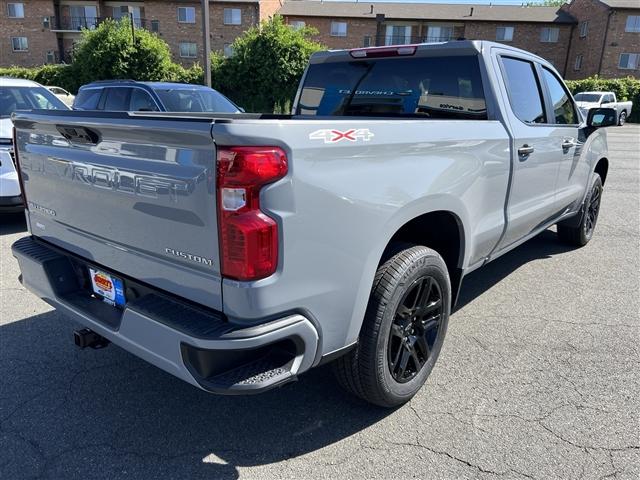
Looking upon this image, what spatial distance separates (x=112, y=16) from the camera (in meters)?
44.2

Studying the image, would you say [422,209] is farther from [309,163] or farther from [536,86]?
[536,86]

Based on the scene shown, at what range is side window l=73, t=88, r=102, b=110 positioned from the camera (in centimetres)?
1058

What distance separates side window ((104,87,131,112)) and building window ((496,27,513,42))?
1718 inches

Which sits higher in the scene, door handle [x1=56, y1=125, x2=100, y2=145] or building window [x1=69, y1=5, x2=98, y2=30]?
building window [x1=69, y1=5, x2=98, y2=30]

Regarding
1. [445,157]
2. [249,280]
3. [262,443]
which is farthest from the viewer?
[445,157]

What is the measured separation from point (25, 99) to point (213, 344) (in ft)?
22.8

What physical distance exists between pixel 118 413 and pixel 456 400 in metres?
1.91

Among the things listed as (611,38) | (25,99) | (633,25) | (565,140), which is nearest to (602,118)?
(565,140)

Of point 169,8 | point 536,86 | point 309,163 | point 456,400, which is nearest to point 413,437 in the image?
point 456,400

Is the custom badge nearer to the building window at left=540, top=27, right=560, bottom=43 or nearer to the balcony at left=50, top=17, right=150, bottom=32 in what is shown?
the balcony at left=50, top=17, right=150, bottom=32

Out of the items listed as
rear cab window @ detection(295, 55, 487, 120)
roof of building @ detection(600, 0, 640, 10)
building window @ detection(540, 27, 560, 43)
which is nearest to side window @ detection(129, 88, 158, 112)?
rear cab window @ detection(295, 55, 487, 120)

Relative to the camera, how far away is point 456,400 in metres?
2.90

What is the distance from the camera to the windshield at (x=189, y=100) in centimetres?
936

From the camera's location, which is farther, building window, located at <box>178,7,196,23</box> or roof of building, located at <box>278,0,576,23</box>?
roof of building, located at <box>278,0,576,23</box>
